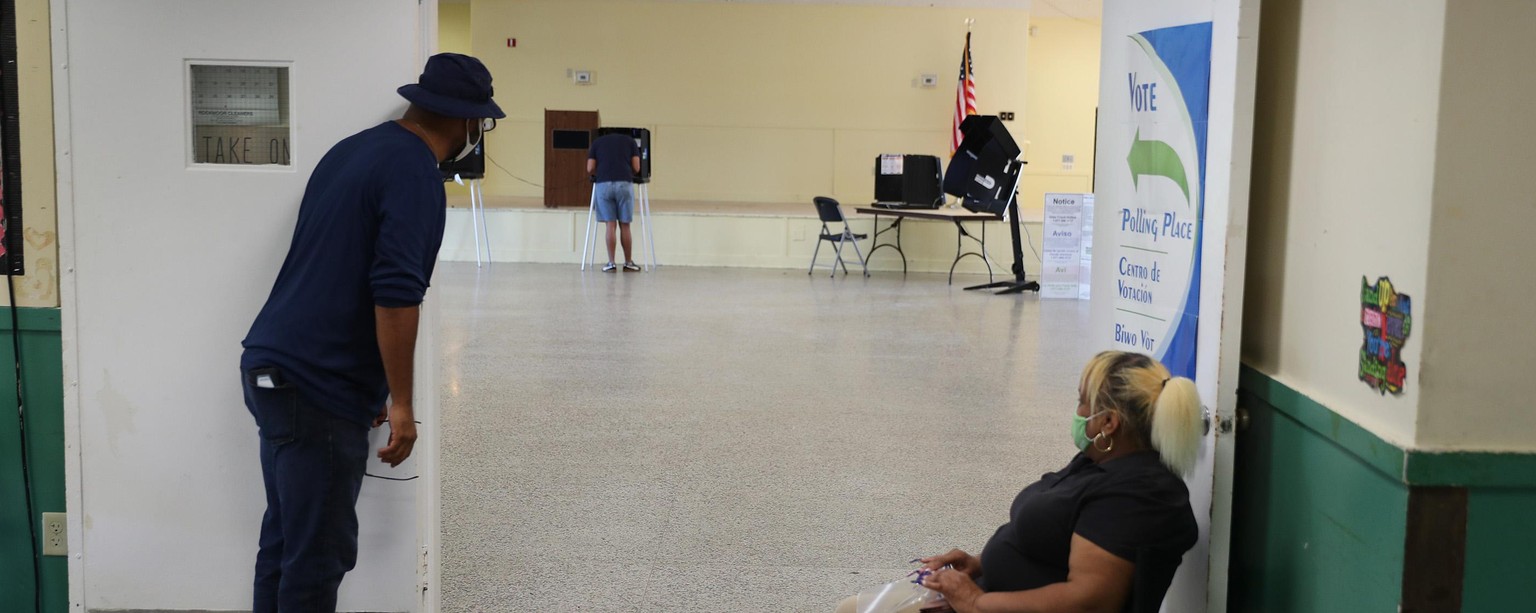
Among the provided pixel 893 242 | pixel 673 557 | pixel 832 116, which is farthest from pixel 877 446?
pixel 832 116

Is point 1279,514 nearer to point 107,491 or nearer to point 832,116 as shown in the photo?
point 107,491

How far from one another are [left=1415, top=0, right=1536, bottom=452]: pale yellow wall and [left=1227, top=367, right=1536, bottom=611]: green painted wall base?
0.06 meters

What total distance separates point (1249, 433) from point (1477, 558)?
24.5 inches

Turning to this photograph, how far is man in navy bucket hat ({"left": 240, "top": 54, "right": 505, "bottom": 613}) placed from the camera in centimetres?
227

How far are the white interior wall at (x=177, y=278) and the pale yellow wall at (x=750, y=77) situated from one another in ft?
Answer: 44.2

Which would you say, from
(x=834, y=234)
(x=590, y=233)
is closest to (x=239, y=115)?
(x=834, y=234)

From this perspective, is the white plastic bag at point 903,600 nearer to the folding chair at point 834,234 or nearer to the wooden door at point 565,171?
the folding chair at point 834,234

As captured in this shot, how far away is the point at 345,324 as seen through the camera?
2312 millimetres

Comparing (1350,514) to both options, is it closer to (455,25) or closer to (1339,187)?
(1339,187)

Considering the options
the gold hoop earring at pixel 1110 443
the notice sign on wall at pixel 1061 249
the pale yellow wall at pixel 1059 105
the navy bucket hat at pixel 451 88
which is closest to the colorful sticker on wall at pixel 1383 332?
the gold hoop earring at pixel 1110 443

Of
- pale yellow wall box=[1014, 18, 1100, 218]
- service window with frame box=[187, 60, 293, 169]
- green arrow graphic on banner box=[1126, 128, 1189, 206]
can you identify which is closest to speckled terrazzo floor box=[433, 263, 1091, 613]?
service window with frame box=[187, 60, 293, 169]

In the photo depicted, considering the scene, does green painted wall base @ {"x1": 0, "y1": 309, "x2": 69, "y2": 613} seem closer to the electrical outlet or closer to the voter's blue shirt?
the electrical outlet

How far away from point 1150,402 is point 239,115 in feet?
6.49

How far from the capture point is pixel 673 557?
3.54 meters
